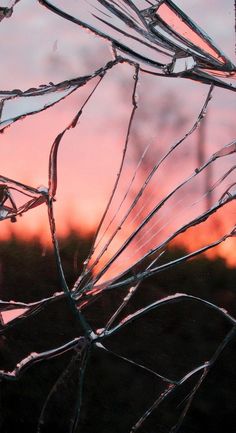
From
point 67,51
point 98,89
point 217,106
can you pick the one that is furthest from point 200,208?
point 67,51

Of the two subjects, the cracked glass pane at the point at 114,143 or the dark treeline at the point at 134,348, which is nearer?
the cracked glass pane at the point at 114,143

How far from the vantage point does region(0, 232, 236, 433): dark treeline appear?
6.89 feet

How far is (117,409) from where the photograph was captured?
2.17 m

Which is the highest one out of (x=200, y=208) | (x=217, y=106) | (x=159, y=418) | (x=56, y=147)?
(x=56, y=147)

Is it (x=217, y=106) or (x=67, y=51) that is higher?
(x=67, y=51)

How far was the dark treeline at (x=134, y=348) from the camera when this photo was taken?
6.89ft

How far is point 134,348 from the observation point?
7.20 feet

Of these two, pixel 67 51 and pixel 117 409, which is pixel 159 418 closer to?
pixel 117 409

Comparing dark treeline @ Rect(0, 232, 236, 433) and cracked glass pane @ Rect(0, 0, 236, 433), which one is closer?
cracked glass pane @ Rect(0, 0, 236, 433)

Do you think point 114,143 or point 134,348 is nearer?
point 114,143

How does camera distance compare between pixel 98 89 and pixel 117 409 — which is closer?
pixel 98 89

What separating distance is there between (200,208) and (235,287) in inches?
21.5

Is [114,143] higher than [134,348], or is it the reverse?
[114,143]

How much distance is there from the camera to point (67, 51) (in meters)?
1.67
